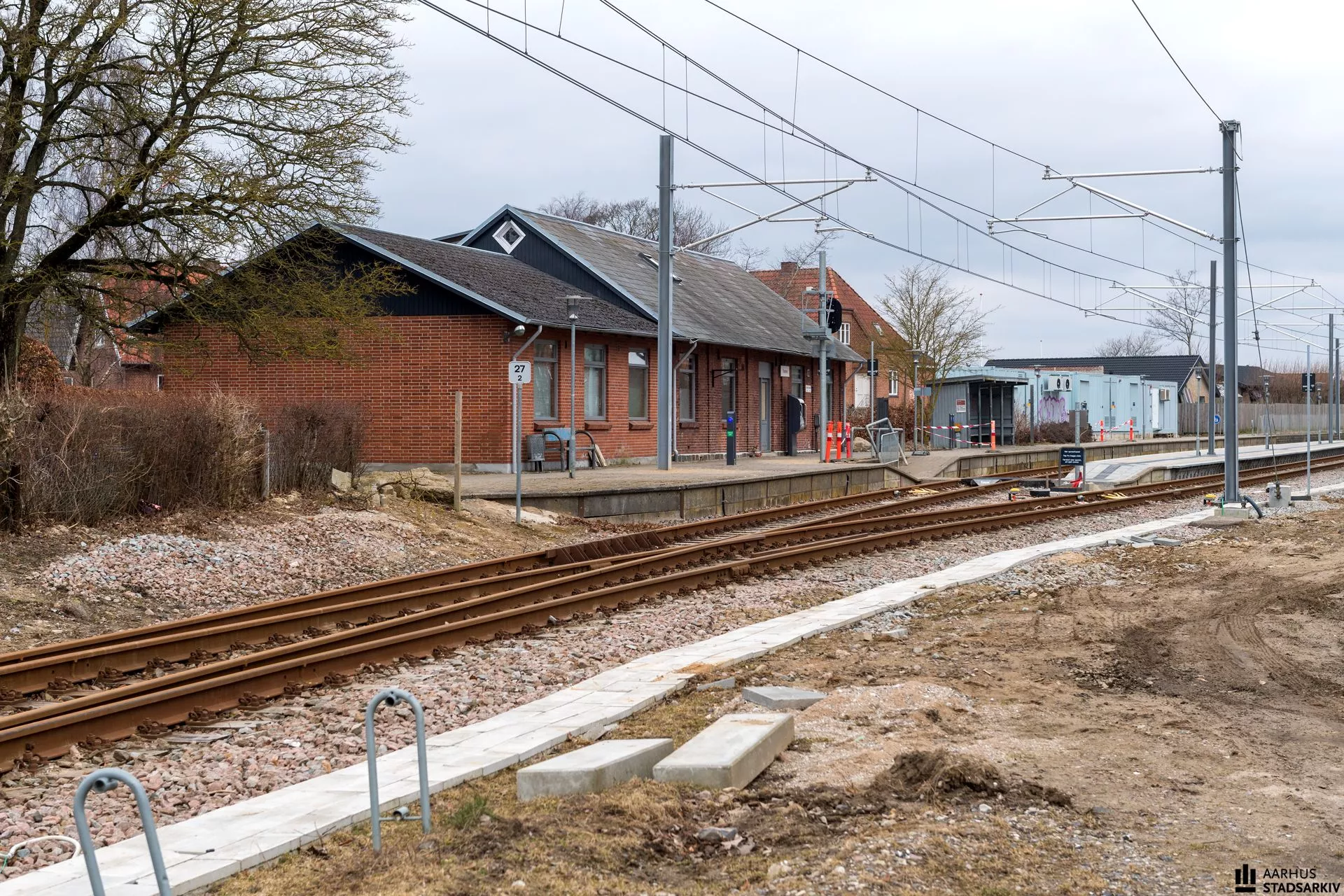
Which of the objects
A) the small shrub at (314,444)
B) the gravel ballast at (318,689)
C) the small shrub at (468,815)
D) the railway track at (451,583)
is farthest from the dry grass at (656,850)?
the small shrub at (314,444)

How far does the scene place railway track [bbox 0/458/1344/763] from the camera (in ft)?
26.6

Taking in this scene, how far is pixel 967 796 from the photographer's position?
6.14m

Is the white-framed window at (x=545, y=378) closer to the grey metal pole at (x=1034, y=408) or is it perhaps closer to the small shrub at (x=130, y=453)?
the small shrub at (x=130, y=453)

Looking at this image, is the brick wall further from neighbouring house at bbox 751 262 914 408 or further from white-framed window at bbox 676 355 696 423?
neighbouring house at bbox 751 262 914 408

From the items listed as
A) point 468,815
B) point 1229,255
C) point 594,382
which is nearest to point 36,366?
point 594,382

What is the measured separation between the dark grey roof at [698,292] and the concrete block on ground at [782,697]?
23.1 meters

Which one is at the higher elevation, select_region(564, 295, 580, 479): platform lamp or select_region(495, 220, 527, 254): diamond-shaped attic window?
select_region(495, 220, 527, 254): diamond-shaped attic window

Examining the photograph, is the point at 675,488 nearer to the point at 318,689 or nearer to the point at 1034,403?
the point at 318,689

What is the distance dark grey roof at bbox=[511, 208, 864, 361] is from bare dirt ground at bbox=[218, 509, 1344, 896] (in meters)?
22.3

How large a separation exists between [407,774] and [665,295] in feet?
67.4

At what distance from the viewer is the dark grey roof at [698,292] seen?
34156 millimetres

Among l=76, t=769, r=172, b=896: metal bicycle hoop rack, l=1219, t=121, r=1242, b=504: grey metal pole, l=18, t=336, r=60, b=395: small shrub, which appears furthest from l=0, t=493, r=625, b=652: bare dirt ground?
l=1219, t=121, r=1242, b=504: grey metal pole

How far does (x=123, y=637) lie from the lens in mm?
10461

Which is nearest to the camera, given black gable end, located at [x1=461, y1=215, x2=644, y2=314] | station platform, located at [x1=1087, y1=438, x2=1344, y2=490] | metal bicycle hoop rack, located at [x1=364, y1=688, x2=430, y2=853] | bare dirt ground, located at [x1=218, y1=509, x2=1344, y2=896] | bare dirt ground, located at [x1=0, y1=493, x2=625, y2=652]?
bare dirt ground, located at [x1=218, y1=509, x2=1344, y2=896]
